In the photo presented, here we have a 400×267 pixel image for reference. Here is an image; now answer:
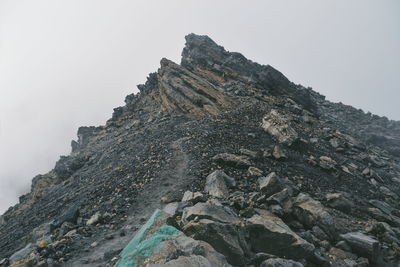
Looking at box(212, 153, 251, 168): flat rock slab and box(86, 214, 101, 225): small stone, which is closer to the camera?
box(86, 214, 101, 225): small stone

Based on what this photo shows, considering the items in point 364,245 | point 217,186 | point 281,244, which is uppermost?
point 217,186

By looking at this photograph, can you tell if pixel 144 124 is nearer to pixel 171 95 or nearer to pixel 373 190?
pixel 171 95

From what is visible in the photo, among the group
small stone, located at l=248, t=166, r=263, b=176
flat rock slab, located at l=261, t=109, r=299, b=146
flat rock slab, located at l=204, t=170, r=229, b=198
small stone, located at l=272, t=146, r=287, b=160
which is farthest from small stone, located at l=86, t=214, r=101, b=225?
flat rock slab, located at l=261, t=109, r=299, b=146

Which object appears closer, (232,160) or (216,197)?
(216,197)

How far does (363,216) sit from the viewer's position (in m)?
15.6

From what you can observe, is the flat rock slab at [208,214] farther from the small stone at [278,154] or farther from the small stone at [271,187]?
the small stone at [278,154]

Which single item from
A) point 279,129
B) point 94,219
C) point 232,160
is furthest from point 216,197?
point 279,129

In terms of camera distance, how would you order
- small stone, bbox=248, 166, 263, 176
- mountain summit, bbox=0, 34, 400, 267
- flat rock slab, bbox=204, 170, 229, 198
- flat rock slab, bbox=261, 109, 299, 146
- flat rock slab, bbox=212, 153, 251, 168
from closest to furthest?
mountain summit, bbox=0, 34, 400, 267, flat rock slab, bbox=204, 170, 229, 198, small stone, bbox=248, 166, 263, 176, flat rock slab, bbox=212, 153, 251, 168, flat rock slab, bbox=261, 109, 299, 146

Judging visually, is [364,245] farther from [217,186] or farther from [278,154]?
[278,154]

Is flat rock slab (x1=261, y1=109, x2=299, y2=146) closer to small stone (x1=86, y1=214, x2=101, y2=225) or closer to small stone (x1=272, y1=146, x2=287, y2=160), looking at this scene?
small stone (x1=272, y1=146, x2=287, y2=160)

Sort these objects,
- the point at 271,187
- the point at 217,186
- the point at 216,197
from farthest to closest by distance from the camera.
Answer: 1. the point at 217,186
2. the point at 271,187
3. the point at 216,197

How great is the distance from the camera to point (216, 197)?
13.8 meters

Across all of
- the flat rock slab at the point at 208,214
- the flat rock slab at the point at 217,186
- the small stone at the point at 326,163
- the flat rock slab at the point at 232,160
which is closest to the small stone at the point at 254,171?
the flat rock slab at the point at 232,160

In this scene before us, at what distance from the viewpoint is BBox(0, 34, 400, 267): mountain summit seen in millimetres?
9539
